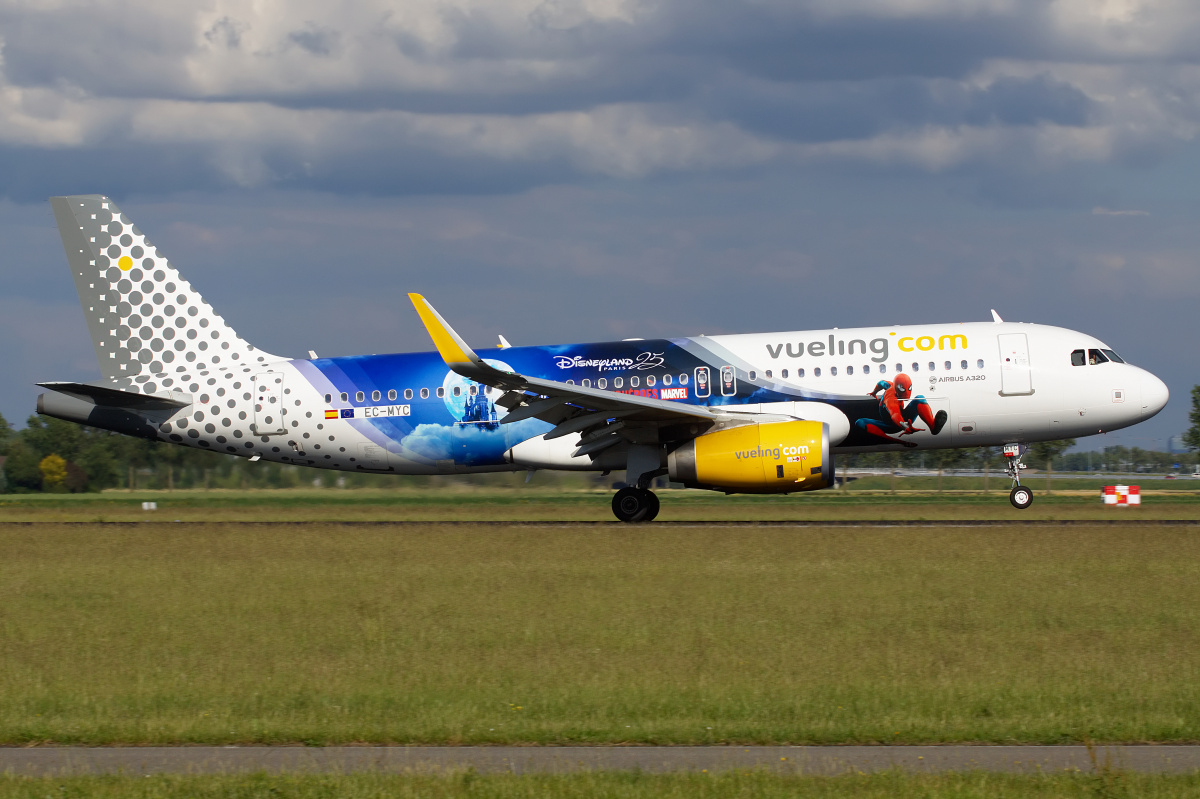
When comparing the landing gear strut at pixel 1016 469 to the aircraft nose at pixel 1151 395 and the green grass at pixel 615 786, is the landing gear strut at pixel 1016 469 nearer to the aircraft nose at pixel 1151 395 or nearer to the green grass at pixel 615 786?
the aircraft nose at pixel 1151 395

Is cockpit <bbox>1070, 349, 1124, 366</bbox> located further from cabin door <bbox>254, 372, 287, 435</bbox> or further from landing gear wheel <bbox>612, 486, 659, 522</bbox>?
cabin door <bbox>254, 372, 287, 435</bbox>

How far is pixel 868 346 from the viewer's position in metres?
26.4

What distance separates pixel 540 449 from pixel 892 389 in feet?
24.6

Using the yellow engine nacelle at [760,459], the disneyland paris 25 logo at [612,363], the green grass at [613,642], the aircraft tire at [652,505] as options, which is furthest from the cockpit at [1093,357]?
the aircraft tire at [652,505]

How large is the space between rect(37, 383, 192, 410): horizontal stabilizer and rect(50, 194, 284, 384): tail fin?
40.7 inches

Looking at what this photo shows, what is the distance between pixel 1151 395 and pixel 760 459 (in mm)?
8998

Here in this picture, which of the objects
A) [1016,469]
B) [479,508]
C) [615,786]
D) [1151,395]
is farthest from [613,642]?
[479,508]

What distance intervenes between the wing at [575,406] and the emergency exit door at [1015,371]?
612cm

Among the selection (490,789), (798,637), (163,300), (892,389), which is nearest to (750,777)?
(490,789)

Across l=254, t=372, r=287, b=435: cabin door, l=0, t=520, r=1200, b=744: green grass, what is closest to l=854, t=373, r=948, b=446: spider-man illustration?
l=0, t=520, r=1200, b=744: green grass

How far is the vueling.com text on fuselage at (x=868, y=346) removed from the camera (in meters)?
26.3

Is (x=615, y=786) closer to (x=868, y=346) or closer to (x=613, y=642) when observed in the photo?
(x=613, y=642)

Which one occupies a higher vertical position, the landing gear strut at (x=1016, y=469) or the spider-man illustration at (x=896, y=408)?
the spider-man illustration at (x=896, y=408)

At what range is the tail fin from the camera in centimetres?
2964
